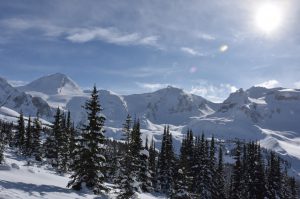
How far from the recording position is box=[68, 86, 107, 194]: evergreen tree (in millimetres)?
33750

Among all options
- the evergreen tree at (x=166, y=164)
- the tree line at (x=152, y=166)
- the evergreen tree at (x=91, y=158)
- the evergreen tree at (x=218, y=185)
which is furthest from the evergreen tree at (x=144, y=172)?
the evergreen tree at (x=91, y=158)

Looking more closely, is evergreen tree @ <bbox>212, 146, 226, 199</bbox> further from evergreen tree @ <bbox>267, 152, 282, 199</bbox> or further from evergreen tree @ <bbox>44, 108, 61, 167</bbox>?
evergreen tree @ <bbox>44, 108, 61, 167</bbox>

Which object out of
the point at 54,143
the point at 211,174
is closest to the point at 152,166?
the point at 211,174

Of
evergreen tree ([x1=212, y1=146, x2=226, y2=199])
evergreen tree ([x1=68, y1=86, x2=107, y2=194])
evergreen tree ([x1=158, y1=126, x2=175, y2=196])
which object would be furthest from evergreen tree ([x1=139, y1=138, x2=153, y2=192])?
evergreen tree ([x1=68, y1=86, x2=107, y2=194])

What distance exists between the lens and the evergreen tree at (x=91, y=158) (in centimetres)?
3375

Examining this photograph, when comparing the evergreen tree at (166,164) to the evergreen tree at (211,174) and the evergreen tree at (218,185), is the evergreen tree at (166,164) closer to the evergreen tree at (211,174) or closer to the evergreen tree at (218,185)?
the evergreen tree at (211,174)

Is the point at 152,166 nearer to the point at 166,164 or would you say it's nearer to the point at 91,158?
the point at 166,164

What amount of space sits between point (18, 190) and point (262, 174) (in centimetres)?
4758

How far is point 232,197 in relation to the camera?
65.4m

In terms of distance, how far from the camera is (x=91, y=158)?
1346 inches

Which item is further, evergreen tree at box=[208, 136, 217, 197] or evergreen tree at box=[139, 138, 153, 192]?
evergreen tree at box=[208, 136, 217, 197]

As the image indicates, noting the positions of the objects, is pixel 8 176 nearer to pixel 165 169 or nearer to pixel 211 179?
pixel 211 179

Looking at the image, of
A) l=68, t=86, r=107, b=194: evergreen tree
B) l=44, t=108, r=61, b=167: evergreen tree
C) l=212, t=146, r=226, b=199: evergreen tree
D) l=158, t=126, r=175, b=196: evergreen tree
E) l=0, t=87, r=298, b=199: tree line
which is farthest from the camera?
l=158, t=126, r=175, b=196: evergreen tree

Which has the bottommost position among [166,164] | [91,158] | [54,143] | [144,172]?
[166,164]
